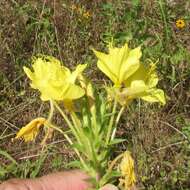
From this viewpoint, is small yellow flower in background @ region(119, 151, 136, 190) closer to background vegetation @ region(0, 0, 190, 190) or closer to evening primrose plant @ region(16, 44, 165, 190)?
evening primrose plant @ region(16, 44, 165, 190)

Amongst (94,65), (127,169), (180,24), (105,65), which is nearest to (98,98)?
(105,65)

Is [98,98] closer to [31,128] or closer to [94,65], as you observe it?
[31,128]

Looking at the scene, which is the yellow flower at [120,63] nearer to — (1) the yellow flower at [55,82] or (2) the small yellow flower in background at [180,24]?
(1) the yellow flower at [55,82]

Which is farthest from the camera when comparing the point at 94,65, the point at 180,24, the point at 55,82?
the point at 180,24

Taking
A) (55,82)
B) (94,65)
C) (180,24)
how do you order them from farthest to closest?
(180,24) → (94,65) → (55,82)

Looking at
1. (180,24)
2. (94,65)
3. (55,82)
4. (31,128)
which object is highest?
(55,82)

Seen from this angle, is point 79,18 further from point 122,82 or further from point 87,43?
point 122,82

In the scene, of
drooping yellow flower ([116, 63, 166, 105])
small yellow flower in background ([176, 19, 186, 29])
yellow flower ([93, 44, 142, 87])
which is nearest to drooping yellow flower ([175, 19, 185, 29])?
small yellow flower in background ([176, 19, 186, 29])
